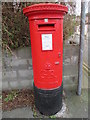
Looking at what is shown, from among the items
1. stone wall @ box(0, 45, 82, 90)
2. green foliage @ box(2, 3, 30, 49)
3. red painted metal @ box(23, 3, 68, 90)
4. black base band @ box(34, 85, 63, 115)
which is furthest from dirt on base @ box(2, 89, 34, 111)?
green foliage @ box(2, 3, 30, 49)

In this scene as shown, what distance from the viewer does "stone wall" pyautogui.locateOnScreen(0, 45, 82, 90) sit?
7.54 feet

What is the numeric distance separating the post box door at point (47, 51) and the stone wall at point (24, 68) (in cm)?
66

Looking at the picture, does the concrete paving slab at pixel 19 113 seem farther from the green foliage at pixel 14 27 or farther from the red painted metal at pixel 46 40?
the green foliage at pixel 14 27

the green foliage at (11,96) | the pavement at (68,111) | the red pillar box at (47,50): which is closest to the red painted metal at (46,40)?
the red pillar box at (47,50)

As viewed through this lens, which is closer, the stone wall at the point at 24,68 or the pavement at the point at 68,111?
the pavement at the point at 68,111

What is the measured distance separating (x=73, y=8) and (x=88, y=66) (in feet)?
5.90

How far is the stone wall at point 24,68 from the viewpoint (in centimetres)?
230

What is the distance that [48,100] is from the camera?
178 centimetres

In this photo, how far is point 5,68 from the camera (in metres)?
2.34

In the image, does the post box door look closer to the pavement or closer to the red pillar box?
the red pillar box

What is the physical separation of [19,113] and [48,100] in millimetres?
653

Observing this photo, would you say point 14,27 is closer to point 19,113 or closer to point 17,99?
point 17,99

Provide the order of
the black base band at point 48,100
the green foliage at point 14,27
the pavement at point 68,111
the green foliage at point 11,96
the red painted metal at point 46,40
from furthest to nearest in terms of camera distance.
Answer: the green foliage at point 11,96 < the green foliage at point 14,27 < the pavement at point 68,111 < the black base band at point 48,100 < the red painted metal at point 46,40

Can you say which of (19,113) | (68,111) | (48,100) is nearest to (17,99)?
(19,113)
